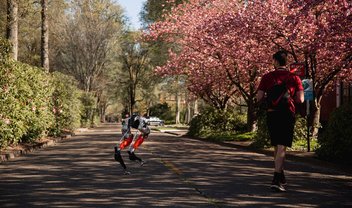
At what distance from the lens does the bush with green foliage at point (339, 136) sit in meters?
11.7

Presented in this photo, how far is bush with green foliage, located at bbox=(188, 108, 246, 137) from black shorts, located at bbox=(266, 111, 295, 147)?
2106 cm

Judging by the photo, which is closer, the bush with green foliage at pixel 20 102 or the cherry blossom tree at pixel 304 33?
the bush with green foliage at pixel 20 102

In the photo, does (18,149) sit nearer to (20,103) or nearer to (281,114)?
(20,103)

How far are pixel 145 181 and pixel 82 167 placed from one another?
2992mm

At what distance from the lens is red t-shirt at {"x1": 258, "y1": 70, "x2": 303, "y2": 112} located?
7.59 metres

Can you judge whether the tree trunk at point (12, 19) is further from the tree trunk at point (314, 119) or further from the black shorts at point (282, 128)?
the black shorts at point (282, 128)

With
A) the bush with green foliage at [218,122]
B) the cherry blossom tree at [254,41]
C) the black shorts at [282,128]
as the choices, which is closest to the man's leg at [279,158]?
the black shorts at [282,128]

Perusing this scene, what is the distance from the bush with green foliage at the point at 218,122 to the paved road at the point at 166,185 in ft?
55.5

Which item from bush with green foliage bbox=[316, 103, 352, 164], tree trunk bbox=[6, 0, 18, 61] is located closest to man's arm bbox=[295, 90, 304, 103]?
bush with green foliage bbox=[316, 103, 352, 164]

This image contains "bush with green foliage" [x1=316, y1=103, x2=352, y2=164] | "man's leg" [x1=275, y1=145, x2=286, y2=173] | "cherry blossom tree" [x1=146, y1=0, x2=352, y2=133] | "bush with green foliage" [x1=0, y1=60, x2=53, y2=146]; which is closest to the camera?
"man's leg" [x1=275, y1=145, x2=286, y2=173]

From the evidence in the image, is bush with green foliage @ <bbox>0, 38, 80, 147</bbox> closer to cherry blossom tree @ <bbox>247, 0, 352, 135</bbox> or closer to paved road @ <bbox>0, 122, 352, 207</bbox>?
paved road @ <bbox>0, 122, 352, 207</bbox>

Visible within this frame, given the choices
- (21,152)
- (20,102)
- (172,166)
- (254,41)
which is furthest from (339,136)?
(254,41)

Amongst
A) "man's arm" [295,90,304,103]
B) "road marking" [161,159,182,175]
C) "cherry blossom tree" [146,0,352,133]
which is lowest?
"road marking" [161,159,182,175]

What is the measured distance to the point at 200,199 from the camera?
6.78m
